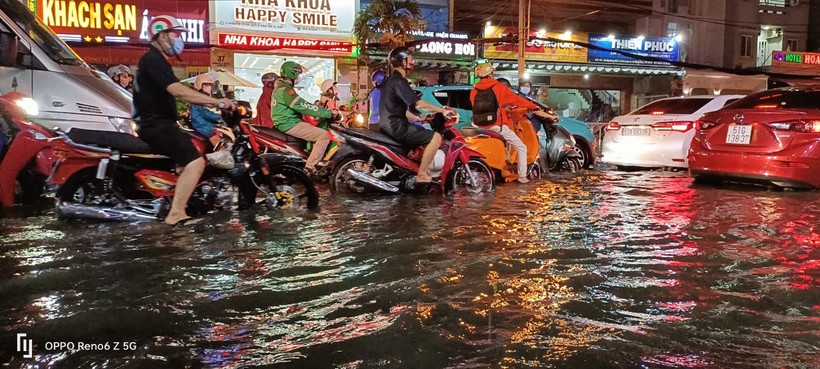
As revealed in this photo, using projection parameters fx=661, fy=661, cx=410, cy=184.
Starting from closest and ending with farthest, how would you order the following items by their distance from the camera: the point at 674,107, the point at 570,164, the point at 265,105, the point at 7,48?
1. the point at 7,48
2. the point at 265,105
3. the point at 674,107
4. the point at 570,164

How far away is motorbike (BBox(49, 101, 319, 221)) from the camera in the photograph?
5793mm

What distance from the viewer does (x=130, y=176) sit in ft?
19.7

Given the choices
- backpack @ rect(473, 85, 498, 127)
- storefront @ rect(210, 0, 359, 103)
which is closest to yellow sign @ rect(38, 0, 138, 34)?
storefront @ rect(210, 0, 359, 103)

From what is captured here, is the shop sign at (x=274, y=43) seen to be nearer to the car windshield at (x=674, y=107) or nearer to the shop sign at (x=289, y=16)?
the shop sign at (x=289, y=16)

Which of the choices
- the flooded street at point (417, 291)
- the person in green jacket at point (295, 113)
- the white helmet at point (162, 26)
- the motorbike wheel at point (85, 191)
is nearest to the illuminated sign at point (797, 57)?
the flooded street at point (417, 291)

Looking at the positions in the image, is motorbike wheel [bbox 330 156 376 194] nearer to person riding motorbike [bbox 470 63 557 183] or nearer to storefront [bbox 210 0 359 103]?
person riding motorbike [bbox 470 63 557 183]

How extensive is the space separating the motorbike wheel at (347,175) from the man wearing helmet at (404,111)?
0.49m

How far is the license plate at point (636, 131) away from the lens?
11.4 meters

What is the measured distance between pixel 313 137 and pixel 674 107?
6805 mm

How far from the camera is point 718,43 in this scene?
30391 millimetres

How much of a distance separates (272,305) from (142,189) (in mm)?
3137

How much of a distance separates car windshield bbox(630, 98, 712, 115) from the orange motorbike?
2.54m

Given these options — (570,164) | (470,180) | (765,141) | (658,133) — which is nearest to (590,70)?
(570,164)

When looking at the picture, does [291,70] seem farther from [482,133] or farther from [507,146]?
[507,146]
